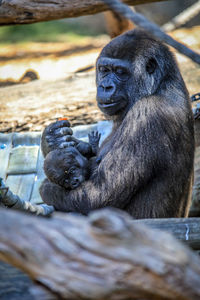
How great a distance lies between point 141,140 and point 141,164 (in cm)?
17

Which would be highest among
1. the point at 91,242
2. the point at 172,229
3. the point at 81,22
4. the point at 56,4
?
the point at 81,22

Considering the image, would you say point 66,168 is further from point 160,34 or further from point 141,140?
point 160,34

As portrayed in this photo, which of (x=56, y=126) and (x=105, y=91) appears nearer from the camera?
(x=105, y=91)

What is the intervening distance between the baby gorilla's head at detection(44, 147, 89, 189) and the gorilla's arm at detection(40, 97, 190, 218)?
159mm

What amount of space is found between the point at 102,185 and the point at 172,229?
2.86ft

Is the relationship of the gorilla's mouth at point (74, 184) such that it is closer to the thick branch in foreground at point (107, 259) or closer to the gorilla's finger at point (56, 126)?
the gorilla's finger at point (56, 126)

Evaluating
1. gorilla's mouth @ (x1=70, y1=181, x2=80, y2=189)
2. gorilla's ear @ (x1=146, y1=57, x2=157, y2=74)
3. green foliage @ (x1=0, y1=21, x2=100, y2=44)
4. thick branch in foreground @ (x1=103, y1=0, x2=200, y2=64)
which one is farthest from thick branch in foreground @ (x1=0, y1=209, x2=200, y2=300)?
green foliage @ (x1=0, y1=21, x2=100, y2=44)

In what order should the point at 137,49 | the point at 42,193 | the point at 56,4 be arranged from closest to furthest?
the point at 137,49
the point at 42,193
the point at 56,4

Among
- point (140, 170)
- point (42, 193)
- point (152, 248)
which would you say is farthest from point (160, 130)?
point (152, 248)

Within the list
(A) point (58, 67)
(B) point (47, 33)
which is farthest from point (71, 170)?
(B) point (47, 33)

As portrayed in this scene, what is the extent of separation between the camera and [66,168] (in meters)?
3.81

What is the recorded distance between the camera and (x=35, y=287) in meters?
1.81

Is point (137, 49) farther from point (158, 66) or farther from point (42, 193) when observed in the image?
point (42, 193)

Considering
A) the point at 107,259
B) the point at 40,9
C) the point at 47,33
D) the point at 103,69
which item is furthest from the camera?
the point at 47,33
